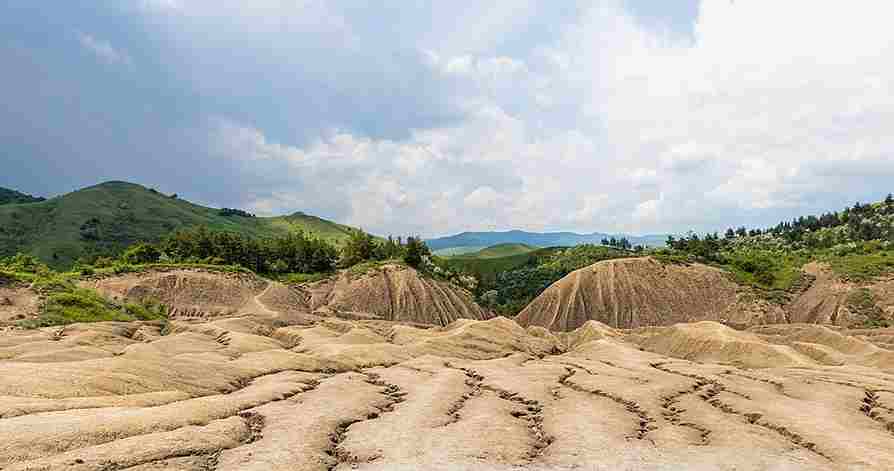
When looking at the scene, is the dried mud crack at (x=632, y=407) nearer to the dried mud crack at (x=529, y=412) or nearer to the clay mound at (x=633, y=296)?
the dried mud crack at (x=529, y=412)

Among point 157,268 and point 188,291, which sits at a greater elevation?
point 157,268

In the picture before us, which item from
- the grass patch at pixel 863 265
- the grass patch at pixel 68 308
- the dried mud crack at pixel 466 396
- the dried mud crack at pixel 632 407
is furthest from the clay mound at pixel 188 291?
A: the grass patch at pixel 863 265

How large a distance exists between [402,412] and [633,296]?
382ft

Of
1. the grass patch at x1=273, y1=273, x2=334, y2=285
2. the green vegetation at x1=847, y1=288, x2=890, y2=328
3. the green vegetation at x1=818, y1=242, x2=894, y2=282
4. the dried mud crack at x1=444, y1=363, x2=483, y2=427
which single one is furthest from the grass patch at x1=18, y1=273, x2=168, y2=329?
the green vegetation at x1=818, y1=242, x2=894, y2=282

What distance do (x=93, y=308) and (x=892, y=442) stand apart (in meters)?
92.8

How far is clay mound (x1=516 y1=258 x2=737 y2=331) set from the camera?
13988 cm

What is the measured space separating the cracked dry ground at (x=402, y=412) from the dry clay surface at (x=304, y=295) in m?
54.5

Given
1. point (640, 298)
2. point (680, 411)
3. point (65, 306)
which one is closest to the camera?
point (680, 411)

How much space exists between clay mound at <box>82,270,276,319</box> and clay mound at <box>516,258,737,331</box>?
66364 millimetres

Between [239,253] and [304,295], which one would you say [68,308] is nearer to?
[304,295]

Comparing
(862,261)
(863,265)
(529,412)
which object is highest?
(862,261)

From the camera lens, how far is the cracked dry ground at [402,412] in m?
25.5

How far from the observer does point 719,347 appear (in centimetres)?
8300

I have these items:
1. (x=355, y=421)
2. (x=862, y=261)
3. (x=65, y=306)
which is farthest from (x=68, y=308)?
(x=862, y=261)
